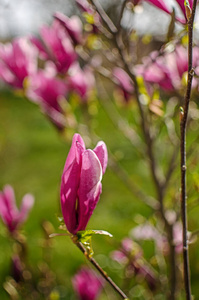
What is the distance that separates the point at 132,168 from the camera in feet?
15.3

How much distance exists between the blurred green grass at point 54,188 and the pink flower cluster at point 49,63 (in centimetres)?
21

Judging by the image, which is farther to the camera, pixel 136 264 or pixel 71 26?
pixel 136 264

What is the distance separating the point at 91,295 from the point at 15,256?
0.23m

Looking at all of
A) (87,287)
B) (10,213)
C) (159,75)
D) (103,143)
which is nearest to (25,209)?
(10,213)

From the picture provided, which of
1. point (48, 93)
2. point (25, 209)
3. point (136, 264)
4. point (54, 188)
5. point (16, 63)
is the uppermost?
point (16, 63)

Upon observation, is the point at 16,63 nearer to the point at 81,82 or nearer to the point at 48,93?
the point at 48,93

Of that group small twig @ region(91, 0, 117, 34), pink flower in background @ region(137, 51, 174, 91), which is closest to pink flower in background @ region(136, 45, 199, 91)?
pink flower in background @ region(137, 51, 174, 91)

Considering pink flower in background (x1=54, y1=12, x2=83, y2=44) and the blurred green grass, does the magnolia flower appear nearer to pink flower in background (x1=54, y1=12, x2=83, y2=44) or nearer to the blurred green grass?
the blurred green grass

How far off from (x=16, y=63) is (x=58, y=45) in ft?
0.41

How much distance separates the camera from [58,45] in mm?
1200

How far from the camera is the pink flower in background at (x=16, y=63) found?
1.23 m

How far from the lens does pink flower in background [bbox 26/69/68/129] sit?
1275mm

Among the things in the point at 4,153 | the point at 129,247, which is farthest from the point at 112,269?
the point at 4,153

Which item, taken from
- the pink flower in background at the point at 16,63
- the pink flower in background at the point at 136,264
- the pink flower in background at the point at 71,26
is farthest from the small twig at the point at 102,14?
the pink flower in background at the point at 136,264
